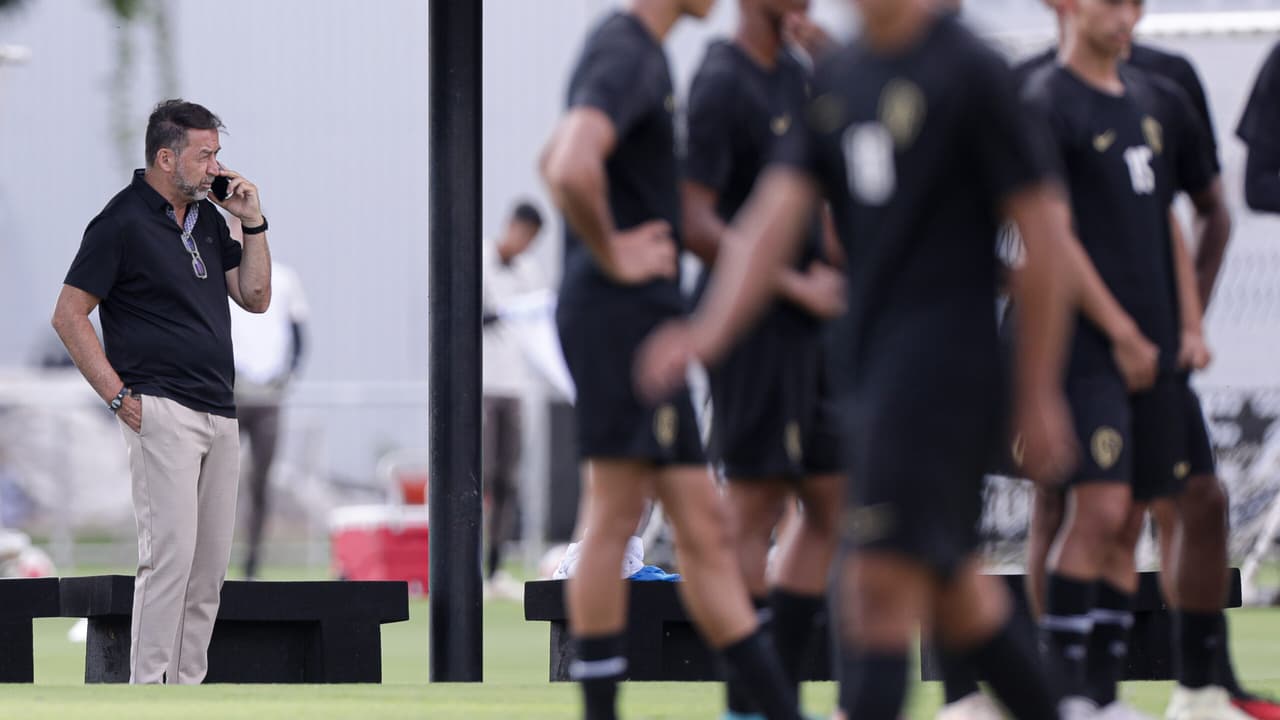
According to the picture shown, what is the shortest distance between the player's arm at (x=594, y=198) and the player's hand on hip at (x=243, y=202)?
3.63 m

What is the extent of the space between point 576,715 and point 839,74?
8.51 ft

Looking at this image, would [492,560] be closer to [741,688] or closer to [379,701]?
[379,701]

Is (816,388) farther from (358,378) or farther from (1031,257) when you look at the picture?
(358,378)

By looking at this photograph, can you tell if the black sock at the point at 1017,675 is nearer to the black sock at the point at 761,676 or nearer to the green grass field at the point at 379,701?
the black sock at the point at 761,676

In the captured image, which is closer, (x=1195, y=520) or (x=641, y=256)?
(x=641, y=256)

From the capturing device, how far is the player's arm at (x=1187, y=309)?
5215mm

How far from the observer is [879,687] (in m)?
3.23

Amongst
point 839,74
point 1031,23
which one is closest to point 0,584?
point 839,74

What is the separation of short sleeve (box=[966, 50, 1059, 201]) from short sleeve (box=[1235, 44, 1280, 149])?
2883 mm

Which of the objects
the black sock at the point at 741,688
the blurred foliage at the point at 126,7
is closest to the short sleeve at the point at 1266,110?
the black sock at the point at 741,688

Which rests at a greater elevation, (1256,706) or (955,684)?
(955,684)

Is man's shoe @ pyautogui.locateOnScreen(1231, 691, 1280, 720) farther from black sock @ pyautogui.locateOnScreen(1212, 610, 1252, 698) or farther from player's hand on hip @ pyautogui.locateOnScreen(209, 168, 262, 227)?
player's hand on hip @ pyautogui.locateOnScreen(209, 168, 262, 227)

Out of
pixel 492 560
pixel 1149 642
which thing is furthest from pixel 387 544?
pixel 1149 642

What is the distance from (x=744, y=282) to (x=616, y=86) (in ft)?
3.52
